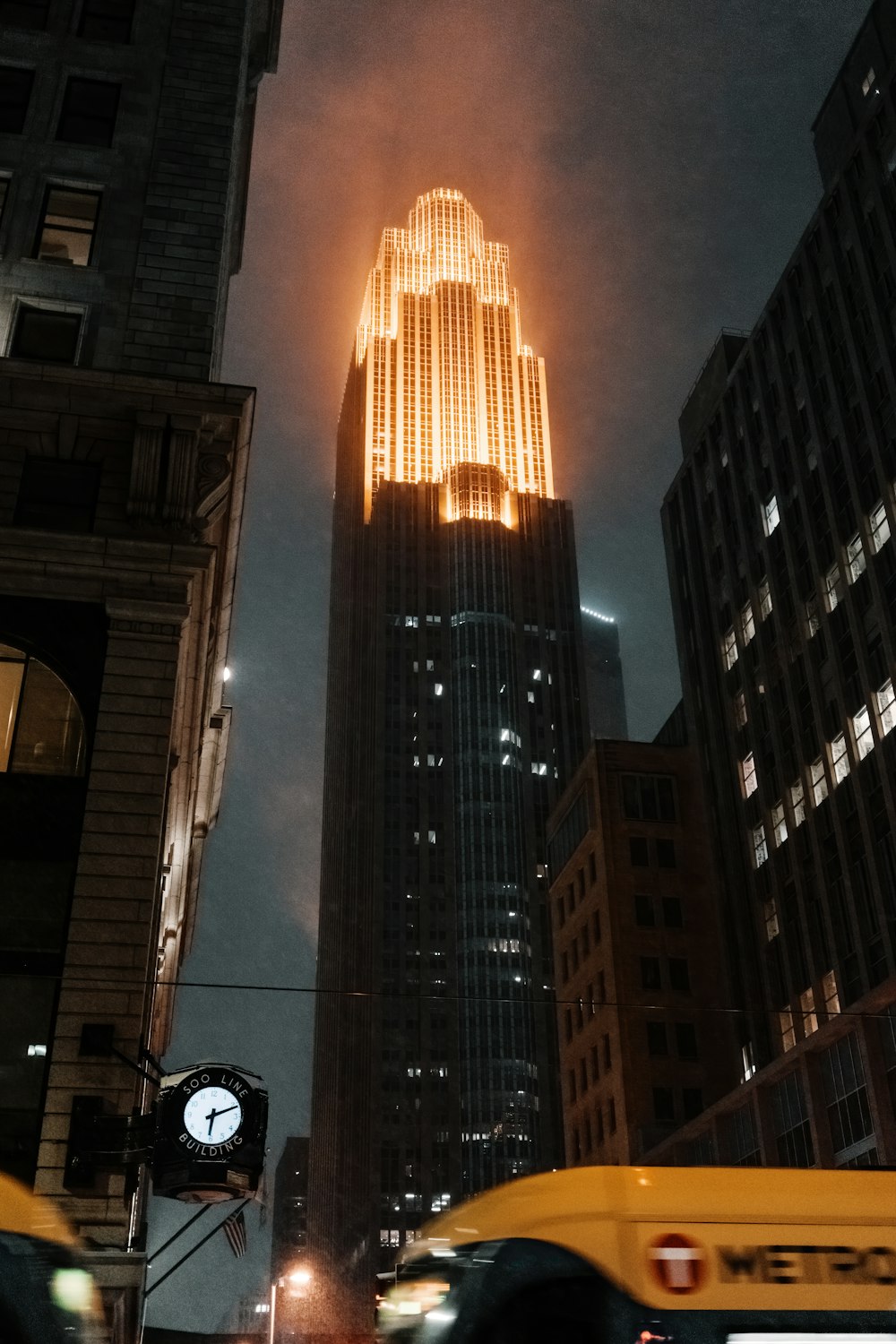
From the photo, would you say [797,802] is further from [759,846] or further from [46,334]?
[46,334]

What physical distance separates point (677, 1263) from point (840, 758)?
5963 cm

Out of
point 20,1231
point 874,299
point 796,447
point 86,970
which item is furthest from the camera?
point 796,447

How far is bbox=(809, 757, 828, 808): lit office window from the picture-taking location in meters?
65.5

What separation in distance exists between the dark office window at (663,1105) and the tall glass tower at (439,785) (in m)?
62.1

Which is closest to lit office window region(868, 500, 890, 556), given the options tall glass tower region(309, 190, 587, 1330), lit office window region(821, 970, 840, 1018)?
lit office window region(821, 970, 840, 1018)

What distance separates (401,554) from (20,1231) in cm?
16482

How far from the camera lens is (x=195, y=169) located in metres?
30.0

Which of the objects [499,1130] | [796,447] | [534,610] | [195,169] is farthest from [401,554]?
[195,169]

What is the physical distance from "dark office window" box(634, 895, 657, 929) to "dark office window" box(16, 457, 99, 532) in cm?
6449

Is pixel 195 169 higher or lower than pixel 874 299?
lower

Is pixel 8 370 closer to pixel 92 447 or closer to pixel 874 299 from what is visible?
pixel 92 447

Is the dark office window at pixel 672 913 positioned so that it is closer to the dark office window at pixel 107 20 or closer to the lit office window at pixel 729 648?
the lit office window at pixel 729 648

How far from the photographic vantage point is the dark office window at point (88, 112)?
3017 cm

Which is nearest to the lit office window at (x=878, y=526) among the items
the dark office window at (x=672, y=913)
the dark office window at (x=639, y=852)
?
the dark office window at (x=639, y=852)
